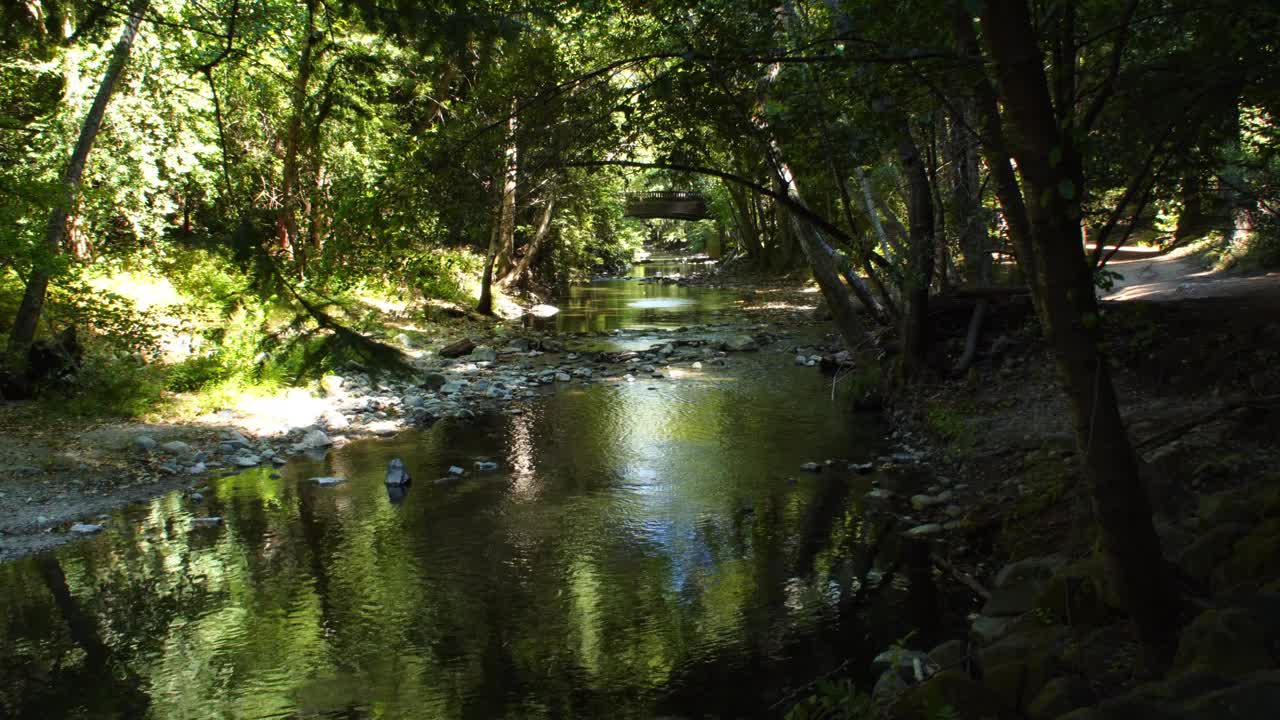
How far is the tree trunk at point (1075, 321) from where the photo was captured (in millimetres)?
3504

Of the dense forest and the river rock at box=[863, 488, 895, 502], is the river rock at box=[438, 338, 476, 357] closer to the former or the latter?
the dense forest

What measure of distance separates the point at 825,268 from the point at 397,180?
8.55 metres

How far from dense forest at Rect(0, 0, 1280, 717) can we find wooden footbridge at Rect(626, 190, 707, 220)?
1914 cm

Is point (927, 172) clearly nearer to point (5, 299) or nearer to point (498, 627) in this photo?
point (498, 627)

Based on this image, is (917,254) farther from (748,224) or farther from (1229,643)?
(748,224)

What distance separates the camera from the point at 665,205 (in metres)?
46.8

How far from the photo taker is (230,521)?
921cm

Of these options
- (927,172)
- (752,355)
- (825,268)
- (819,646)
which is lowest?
(819,646)

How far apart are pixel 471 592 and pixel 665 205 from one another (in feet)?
134

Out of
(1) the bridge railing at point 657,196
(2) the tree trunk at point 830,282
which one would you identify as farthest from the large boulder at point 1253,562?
(1) the bridge railing at point 657,196

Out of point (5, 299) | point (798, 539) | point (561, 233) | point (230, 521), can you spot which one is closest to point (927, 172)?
point (798, 539)

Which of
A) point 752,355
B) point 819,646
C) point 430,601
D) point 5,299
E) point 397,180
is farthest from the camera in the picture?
point 752,355

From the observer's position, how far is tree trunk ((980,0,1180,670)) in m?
3.50

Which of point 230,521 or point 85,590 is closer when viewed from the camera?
point 85,590
